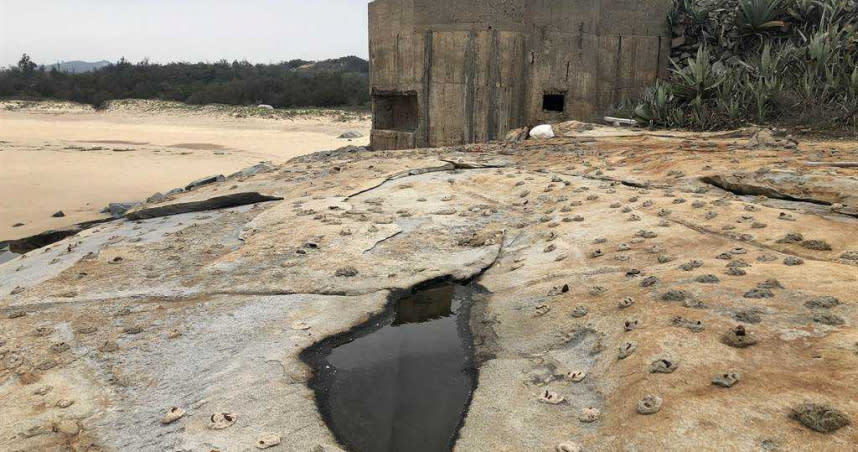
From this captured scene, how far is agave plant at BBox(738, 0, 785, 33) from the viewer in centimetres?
977

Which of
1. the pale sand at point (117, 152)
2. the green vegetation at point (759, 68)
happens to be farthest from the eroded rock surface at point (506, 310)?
the pale sand at point (117, 152)

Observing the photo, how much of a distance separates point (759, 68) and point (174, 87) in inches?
1354

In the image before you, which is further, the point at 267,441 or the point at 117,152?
the point at 117,152

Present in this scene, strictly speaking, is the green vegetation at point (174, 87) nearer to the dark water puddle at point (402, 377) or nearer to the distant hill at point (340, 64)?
the distant hill at point (340, 64)

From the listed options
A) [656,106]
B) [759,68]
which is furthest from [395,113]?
[759,68]

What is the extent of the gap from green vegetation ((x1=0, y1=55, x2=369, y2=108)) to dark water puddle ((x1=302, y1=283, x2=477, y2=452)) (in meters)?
28.4

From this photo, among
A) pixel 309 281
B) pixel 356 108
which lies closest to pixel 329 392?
pixel 309 281

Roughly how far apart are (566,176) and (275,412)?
4494mm

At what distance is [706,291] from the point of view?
9.72 feet

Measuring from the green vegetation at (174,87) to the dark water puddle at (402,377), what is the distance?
1119 inches

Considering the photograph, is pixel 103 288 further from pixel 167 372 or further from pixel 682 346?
pixel 682 346

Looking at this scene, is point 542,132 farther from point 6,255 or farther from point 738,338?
point 6,255

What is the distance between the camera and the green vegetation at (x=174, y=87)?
31672 millimetres

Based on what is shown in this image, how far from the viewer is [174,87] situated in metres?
36.0
